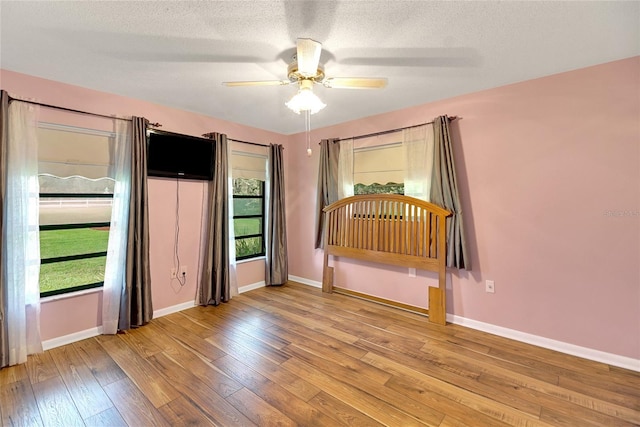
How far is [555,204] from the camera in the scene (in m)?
2.39

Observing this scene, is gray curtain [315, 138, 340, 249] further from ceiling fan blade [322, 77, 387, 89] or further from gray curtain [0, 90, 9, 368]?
gray curtain [0, 90, 9, 368]

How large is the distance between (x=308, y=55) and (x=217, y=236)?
2528mm

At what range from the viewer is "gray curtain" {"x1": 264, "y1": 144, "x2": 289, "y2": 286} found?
4164mm

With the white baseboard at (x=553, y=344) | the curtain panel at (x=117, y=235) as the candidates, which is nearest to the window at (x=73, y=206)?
the curtain panel at (x=117, y=235)

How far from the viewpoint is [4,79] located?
7.31ft

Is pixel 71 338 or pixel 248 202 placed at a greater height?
pixel 248 202

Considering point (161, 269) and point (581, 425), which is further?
point (161, 269)

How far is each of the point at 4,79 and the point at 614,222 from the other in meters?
5.15

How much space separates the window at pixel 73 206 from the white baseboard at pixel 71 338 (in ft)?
1.38

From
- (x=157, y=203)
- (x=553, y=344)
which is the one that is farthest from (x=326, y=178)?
(x=553, y=344)

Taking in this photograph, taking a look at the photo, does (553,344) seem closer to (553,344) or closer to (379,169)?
(553,344)

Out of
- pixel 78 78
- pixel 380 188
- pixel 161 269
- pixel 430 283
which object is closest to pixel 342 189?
pixel 380 188

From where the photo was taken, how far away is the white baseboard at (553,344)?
2.14 m

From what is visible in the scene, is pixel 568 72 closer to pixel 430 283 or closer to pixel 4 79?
pixel 430 283
